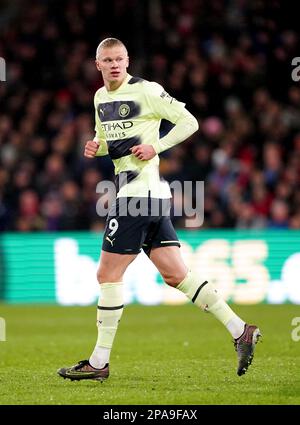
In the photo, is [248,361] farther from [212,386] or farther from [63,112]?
[63,112]

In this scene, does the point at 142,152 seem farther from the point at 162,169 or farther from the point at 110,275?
the point at 162,169

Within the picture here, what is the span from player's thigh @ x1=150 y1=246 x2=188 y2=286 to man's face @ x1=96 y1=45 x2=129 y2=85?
1.33m

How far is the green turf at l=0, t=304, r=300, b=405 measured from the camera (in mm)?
7102

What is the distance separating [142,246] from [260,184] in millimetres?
8968

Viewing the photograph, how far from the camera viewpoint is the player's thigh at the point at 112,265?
782 cm

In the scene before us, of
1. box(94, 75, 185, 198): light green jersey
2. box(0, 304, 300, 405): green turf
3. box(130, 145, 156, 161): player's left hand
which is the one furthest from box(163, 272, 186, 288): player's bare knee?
box(130, 145, 156, 161): player's left hand

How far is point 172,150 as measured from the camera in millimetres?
17547

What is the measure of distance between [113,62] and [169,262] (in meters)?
1.56

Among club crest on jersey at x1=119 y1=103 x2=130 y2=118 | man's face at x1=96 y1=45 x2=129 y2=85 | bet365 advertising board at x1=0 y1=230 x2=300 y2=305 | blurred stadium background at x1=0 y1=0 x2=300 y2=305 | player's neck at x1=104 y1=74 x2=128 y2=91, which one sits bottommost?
bet365 advertising board at x1=0 y1=230 x2=300 y2=305

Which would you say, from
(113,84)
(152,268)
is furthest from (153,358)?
(152,268)

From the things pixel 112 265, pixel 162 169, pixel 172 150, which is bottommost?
pixel 162 169

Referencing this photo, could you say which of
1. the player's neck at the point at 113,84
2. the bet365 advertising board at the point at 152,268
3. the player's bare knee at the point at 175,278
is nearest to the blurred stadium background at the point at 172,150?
the bet365 advertising board at the point at 152,268

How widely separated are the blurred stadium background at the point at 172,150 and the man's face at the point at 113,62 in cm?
777

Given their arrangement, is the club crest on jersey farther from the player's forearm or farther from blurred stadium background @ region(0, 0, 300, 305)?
blurred stadium background @ region(0, 0, 300, 305)
